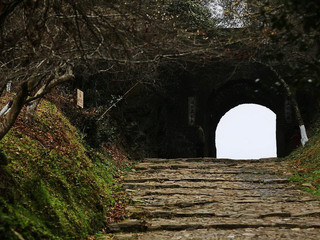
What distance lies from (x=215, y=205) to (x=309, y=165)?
454cm

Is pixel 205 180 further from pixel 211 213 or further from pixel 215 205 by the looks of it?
pixel 211 213

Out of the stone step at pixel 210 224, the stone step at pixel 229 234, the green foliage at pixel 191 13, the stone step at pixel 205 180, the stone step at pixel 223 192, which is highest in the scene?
the green foliage at pixel 191 13

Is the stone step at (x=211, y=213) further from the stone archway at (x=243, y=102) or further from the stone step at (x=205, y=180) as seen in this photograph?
the stone archway at (x=243, y=102)

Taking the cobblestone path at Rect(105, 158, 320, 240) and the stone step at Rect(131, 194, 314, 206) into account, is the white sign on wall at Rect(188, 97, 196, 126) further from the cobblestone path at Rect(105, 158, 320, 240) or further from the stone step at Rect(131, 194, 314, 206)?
the stone step at Rect(131, 194, 314, 206)

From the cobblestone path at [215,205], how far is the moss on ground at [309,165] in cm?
34

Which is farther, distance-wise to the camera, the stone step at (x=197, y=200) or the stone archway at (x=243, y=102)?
the stone archway at (x=243, y=102)

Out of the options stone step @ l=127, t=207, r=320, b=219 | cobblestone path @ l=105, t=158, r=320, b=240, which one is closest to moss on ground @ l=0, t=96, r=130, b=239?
cobblestone path @ l=105, t=158, r=320, b=240

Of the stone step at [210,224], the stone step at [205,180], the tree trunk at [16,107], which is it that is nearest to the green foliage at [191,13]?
the stone step at [205,180]

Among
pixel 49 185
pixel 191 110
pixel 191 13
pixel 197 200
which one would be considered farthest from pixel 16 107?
pixel 191 110

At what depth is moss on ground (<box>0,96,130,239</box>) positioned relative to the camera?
446 centimetres

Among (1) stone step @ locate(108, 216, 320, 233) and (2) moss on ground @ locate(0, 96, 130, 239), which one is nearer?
(2) moss on ground @ locate(0, 96, 130, 239)

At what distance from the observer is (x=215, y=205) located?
7738 mm

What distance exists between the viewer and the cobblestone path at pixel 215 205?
6.15m

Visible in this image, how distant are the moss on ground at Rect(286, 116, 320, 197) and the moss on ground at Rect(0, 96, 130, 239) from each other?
4.94m
